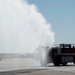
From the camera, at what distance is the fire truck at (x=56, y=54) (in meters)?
53.8

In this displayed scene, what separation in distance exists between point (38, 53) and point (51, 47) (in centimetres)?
259

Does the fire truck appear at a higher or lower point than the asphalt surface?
higher

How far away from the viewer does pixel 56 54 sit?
54.4m

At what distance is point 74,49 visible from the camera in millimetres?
55469

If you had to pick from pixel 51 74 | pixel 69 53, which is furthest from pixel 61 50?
pixel 51 74

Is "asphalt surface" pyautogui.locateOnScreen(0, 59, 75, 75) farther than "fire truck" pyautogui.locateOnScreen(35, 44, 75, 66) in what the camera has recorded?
No

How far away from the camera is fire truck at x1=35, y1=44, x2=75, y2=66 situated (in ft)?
176

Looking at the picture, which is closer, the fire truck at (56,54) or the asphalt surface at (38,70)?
the asphalt surface at (38,70)

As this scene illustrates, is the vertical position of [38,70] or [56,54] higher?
[56,54]

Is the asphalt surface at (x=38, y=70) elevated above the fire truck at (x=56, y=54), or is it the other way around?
the fire truck at (x=56, y=54)

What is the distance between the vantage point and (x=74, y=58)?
55.1 meters

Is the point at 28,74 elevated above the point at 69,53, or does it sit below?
below

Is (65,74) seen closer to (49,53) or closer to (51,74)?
(51,74)

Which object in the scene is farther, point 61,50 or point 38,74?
point 61,50
